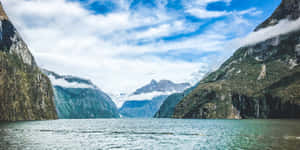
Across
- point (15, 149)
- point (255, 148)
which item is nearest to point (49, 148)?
point (15, 149)

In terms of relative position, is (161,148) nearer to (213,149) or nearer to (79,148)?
(213,149)

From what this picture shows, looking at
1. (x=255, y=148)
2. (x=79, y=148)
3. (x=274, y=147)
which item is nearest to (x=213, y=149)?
(x=255, y=148)

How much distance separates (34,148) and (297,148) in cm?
6313

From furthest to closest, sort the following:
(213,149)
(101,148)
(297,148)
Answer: (101,148) → (213,149) → (297,148)

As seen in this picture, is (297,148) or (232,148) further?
(232,148)

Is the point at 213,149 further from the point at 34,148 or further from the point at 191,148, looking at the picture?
the point at 34,148

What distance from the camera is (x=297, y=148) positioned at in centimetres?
6481

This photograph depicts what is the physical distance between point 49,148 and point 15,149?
820 cm

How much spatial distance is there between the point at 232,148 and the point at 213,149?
4796mm

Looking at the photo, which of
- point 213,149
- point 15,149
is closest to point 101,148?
point 15,149

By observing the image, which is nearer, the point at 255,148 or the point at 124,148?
the point at 255,148

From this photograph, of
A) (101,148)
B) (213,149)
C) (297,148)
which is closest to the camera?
(297,148)

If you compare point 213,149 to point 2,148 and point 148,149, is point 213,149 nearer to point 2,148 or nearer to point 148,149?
point 148,149

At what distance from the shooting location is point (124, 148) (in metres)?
75.9
